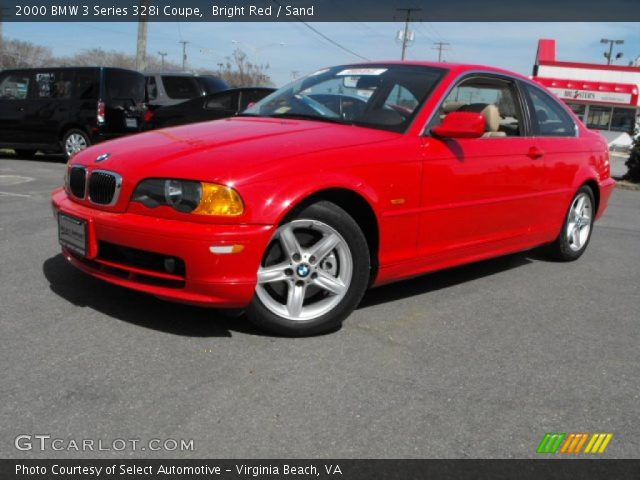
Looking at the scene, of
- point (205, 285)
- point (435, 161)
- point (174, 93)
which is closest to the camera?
point (205, 285)

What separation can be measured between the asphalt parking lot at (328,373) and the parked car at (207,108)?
268 inches

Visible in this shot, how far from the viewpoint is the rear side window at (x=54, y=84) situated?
1192 cm

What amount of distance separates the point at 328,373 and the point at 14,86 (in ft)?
37.7

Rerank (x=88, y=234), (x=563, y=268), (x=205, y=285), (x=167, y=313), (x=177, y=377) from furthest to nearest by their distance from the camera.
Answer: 1. (x=563, y=268)
2. (x=167, y=313)
3. (x=88, y=234)
4. (x=205, y=285)
5. (x=177, y=377)

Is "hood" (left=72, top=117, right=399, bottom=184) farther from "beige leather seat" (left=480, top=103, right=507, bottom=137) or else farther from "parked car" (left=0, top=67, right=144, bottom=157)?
"parked car" (left=0, top=67, right=144, bottom=157)

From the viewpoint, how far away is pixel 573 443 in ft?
8.32

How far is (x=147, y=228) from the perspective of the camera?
10.2 ft

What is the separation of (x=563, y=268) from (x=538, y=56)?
53.3 m

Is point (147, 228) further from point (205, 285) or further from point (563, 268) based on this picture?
point (563, 268)

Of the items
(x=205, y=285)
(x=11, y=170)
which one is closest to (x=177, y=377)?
(x=205, y=285)

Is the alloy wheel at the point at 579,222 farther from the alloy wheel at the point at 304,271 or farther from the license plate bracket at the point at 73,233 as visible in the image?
the license plate bracket at the point at 73,233

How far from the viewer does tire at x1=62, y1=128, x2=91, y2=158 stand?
38.7 ft

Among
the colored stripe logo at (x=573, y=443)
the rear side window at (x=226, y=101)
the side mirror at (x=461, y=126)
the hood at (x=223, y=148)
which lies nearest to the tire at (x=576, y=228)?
the side mirror at (x=461, y=126)

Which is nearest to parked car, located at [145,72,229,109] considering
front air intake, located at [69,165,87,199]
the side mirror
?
front air intake, located at [69,165,87,199]
